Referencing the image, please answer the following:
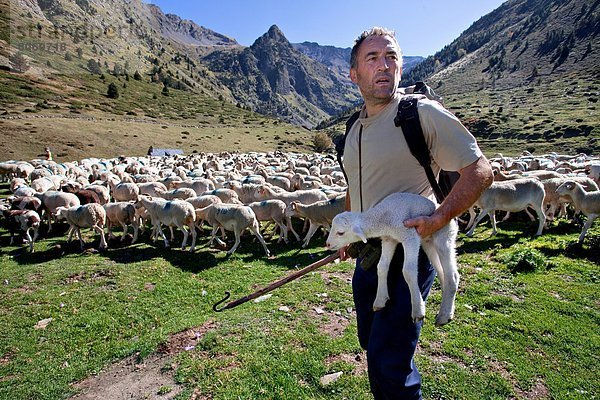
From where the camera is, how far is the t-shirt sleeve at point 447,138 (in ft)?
8.05

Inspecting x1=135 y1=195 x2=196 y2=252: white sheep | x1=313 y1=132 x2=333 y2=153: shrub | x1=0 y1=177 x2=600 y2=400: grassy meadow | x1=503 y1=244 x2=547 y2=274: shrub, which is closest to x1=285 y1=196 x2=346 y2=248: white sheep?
x1=0 y1=177 x2=600 y2=400: grassy meadow

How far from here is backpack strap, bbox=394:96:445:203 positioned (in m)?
2.53

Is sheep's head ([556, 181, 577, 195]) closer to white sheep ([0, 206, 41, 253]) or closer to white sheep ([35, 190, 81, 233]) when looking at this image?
white sheep ([0, 206, 41, 253])

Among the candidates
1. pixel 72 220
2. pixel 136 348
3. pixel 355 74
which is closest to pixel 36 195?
pixel 72 220

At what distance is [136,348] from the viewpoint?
20.2ft

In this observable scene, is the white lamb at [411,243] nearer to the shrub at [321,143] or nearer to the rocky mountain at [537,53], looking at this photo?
the shrub at [321,143]

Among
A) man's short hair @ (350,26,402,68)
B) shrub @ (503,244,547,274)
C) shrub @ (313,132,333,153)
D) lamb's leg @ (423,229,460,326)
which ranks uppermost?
shrub @ (313,132,333,153)

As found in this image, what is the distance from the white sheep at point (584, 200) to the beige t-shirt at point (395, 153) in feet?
35.1

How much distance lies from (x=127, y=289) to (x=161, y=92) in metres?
125

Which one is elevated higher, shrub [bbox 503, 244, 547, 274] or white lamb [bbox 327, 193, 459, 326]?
white lamb [bbox 327, 193, 459, 326]

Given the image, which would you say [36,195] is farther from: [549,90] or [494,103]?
[549,90]

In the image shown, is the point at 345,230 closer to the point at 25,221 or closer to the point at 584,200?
the point at 584,200

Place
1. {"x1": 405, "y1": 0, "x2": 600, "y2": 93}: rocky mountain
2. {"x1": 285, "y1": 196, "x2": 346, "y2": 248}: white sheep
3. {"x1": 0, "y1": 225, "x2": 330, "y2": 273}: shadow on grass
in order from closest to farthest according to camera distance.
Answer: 1. {"x1": 0, "y1": 225, "x2": 330, "y2": 273}: shadow on grass
2. {"x1": 285, "y1": 196, "x2": 346, "y2": 248}: white sheep
3. {"x1": 405, "y1": 0, "x2": 600, "y2": 93}: rocky mountain

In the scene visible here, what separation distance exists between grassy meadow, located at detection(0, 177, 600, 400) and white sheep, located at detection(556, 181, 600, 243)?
2.39 ft
